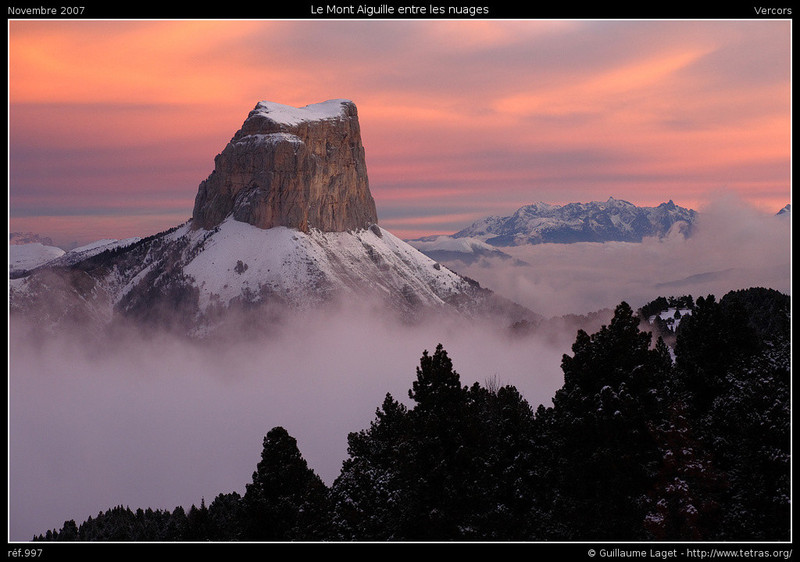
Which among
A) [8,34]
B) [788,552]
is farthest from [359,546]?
[8,34]

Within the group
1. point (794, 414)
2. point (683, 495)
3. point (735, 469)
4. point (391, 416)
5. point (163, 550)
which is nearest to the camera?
point (163, 550)

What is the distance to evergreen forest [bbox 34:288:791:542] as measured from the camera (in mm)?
35625

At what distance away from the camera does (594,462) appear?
1428 inches

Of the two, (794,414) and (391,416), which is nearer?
(794,414)

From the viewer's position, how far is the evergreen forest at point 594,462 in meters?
35.6

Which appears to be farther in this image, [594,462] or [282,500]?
[282,500]

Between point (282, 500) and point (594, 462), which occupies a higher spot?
point (594, 462)

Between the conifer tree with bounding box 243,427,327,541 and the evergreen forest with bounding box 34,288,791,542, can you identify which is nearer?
the evergreen forest with bounding box 34,288,791,542

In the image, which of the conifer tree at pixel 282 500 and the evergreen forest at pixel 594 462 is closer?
the evergreen forest at pixel 594 462

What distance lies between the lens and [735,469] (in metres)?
37.4
